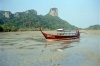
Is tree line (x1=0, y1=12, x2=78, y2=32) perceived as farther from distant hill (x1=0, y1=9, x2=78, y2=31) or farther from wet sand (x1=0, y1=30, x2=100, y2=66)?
wet sand (x1=0, y1=30, x2=100, y2=66)

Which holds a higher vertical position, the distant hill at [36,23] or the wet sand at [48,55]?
the distant hill at [36,23]

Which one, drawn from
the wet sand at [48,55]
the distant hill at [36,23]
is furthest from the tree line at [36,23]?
the wet sand at [48,55]

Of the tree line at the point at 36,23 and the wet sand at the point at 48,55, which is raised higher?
the tree line at the point at 36,23

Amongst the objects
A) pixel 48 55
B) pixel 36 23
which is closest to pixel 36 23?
pixel 36 23

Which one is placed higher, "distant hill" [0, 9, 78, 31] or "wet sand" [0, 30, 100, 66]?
"distant hill" [0, 9, 78, 31]

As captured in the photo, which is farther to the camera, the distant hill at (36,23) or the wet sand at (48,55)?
the distant hill at (36,23)

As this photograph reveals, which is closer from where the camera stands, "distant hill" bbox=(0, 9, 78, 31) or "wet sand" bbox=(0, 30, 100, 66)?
"wet sand" bbox=(0, 30, 100, 66)

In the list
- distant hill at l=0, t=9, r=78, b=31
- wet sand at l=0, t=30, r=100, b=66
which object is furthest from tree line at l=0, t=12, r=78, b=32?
wet sand at l=0, t=30, r=100, b=66

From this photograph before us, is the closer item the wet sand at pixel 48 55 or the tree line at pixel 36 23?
the wet sand at pixel 48 55

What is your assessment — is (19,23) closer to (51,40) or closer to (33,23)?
(33,23)

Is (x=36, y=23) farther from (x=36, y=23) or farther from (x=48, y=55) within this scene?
(x=48, y=55)

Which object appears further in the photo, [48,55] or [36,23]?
[36,23]

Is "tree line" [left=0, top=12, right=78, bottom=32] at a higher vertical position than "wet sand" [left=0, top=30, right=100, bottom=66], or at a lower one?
higher

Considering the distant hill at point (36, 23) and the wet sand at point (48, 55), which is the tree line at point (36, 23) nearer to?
the distant hill at point (36, 23)
